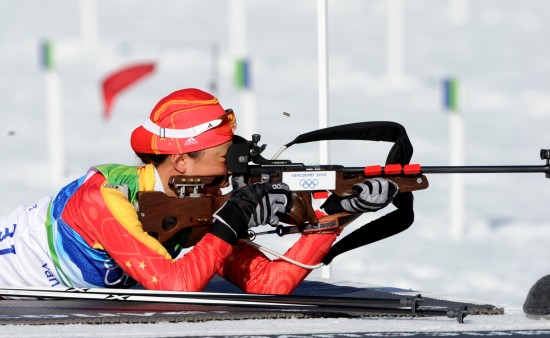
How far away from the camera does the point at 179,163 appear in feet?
15.9

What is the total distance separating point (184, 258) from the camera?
4.50 meters

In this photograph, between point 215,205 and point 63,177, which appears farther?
point 63,177

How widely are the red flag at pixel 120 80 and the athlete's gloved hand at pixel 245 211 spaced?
1588 cm

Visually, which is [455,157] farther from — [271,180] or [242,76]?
[271,180]

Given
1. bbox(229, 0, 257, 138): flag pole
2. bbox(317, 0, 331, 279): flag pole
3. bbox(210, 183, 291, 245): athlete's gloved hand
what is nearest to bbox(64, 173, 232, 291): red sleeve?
bbox(210, 183, 291, 245): athlete's gloved hand

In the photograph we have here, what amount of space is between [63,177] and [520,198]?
6596mm

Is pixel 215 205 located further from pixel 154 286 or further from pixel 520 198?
pixel 520 198

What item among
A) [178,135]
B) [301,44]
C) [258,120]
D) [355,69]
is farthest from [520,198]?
[178,135]

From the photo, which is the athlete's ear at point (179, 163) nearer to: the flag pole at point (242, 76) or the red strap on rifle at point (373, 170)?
the red strap on rifle at point (373, 170)

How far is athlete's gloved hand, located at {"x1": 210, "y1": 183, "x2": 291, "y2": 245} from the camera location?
446 centimetres

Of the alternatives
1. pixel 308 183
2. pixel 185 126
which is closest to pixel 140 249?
pixel 185 126

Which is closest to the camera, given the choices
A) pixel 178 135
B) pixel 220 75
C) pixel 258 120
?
pixel 178 135

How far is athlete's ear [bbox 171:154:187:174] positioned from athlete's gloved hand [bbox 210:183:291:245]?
326mm

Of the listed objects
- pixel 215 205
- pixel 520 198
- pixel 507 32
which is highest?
pixel 507 32
